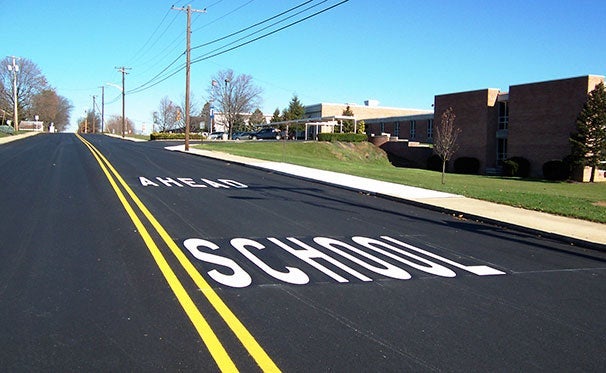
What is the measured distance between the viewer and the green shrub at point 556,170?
37062 millimetres

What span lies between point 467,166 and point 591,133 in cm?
1160

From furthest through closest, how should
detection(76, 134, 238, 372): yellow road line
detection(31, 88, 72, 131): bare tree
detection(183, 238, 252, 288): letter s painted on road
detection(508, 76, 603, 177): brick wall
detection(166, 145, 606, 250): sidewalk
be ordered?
detection(31, 88, 72, 131): bare tree → detection(508, 76, 603, 177): brick wall → detection(166, 145, 606, 250): sidewalk → detection(183, 238, 252, 288): letter s painted on road → detection(76, 134, 238, 372): yellow road line

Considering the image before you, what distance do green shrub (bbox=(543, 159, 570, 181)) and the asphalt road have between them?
30.1m

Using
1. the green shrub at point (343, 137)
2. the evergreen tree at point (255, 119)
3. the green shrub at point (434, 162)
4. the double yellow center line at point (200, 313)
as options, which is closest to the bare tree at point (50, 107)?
the evergreen tree at point (255, 119)

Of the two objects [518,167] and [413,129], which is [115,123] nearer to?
[413,129]

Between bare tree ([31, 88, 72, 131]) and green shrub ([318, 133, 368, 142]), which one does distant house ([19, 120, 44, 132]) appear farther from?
green shrub ([318, 133, 368, 142])

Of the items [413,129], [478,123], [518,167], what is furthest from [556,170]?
[413,129]

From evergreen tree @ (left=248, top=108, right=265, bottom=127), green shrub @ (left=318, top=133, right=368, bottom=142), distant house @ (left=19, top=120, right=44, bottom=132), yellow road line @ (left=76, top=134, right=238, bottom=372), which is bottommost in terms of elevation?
yellow road line @ (left=76, top=134, right=238, bottom=372)

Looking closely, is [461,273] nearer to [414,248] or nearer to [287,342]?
[414,248]

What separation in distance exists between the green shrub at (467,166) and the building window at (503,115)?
3.62 metres

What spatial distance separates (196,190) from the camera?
47.6 ft

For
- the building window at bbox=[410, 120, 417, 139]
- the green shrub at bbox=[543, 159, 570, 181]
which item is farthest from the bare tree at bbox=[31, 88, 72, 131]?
the green shrub at bbox=[543, 159, 570, 181]

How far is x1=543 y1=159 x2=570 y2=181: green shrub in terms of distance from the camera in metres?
37.1

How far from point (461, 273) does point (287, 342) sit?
10.8 ft
